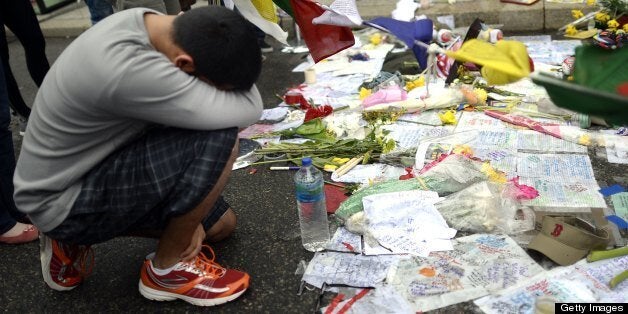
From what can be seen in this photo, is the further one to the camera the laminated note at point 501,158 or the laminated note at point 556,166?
the laminated note at point 501,158

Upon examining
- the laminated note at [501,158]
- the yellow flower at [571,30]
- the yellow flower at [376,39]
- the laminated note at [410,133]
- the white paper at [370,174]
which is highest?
the white paper at [370,174]

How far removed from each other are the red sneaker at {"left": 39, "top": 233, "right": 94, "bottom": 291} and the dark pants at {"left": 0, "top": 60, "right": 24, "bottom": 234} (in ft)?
1.69

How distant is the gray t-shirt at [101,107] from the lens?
1.70 metres

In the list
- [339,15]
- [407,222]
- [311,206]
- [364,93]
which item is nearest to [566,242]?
[407,222]

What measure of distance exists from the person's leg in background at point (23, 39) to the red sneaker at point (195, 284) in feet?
6.39

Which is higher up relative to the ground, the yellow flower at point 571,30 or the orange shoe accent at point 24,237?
the orange shoe accent at point 24,237

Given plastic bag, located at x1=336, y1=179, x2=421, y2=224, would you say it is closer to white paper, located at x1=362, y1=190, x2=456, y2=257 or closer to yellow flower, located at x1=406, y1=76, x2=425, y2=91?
white paper, located at x1=362, y1=190, x2=456, y2=257

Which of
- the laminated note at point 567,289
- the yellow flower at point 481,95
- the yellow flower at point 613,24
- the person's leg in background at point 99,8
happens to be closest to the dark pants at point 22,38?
the person's leg in background at point 99,8

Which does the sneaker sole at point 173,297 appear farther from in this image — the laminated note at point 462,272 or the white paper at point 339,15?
the white paper at point 339,15

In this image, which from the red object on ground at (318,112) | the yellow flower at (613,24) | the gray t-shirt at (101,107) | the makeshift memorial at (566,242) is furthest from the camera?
the yellow flower at (613,24)

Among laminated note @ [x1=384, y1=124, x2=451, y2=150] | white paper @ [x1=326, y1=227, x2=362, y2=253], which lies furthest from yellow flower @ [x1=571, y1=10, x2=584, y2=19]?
white paper @ [x1=326, y1=227, x2=362, y2=253]

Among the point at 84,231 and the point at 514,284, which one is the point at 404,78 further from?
the point at 84,231

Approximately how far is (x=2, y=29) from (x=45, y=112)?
6.52ft

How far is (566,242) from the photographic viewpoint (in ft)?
6.72
